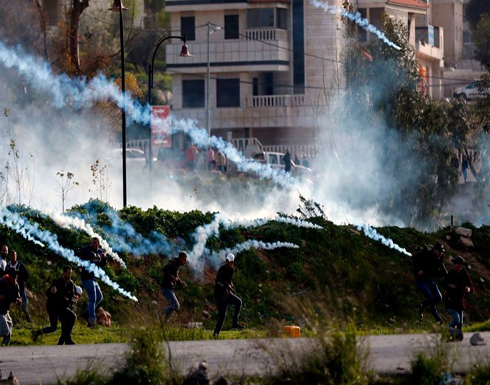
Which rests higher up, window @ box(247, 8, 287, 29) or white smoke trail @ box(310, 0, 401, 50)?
window @ box(247, 8, 287, 29)

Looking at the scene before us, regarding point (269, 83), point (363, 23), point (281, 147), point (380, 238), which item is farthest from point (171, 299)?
point (269, 83)

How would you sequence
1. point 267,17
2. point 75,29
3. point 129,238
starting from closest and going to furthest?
1. point 129,238
2. point 75,29
3. point 267,17

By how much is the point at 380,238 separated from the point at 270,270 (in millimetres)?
4108

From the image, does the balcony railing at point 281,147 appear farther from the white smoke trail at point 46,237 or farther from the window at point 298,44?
the white smoke trail at point 46,237

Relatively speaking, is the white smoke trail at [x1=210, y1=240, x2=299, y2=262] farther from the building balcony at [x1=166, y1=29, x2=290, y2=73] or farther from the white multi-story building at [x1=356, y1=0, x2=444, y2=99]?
the building balcony at [x1=166, y1=29, x2=290, y2=73]

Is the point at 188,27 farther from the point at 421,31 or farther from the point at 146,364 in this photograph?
the point at 146,364

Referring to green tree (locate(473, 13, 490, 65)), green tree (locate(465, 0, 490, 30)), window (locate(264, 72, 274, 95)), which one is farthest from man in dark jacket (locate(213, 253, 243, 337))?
green tree (locate(465, 0, 490, 30))

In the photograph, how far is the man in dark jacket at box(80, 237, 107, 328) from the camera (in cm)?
2217

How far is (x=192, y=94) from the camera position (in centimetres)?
6147

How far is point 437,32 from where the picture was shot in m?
75.2

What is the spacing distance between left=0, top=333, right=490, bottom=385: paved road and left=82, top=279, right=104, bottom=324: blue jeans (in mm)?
2165

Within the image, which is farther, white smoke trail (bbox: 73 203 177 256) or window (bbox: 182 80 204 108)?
window (bbox: 182 80 204 108)

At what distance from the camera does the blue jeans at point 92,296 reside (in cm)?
2217

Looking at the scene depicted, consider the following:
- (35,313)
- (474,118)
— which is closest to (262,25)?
(474,118)
